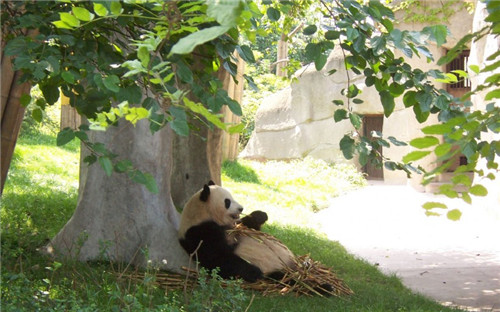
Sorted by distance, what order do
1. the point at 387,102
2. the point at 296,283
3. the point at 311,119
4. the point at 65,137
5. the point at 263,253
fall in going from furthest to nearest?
the point at 311,119, the point at 263,253, the point at 296,283, the point at 387,102, the point at 65,137

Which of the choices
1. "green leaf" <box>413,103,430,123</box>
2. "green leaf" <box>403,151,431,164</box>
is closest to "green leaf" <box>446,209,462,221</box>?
"green leaf" <box>403,151,431,164</box>

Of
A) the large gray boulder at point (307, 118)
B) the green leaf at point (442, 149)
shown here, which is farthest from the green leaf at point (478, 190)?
the large gray boulder at point (307, 118)

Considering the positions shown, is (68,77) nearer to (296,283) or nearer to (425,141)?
(425,141)

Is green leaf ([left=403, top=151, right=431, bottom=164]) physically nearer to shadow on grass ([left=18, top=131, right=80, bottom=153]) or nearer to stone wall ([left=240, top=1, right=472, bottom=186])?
shadow on grass ([left=18, top=131, right=80, bottom=153])

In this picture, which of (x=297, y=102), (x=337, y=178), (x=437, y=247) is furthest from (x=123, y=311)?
(x=297, y=102)

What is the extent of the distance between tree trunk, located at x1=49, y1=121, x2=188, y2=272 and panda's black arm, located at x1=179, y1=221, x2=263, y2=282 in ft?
1.34

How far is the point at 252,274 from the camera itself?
552 cm

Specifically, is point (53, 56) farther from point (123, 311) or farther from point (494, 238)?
point (494, 238)

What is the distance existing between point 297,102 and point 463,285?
12567 millimetres

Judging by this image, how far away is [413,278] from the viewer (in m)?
7.43

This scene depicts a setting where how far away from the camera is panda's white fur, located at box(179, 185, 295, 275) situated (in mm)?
5539

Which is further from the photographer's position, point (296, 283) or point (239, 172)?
point (239, 172)

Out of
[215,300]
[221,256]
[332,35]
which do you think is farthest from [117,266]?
[332,35]

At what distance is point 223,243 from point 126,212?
102 centimetres
